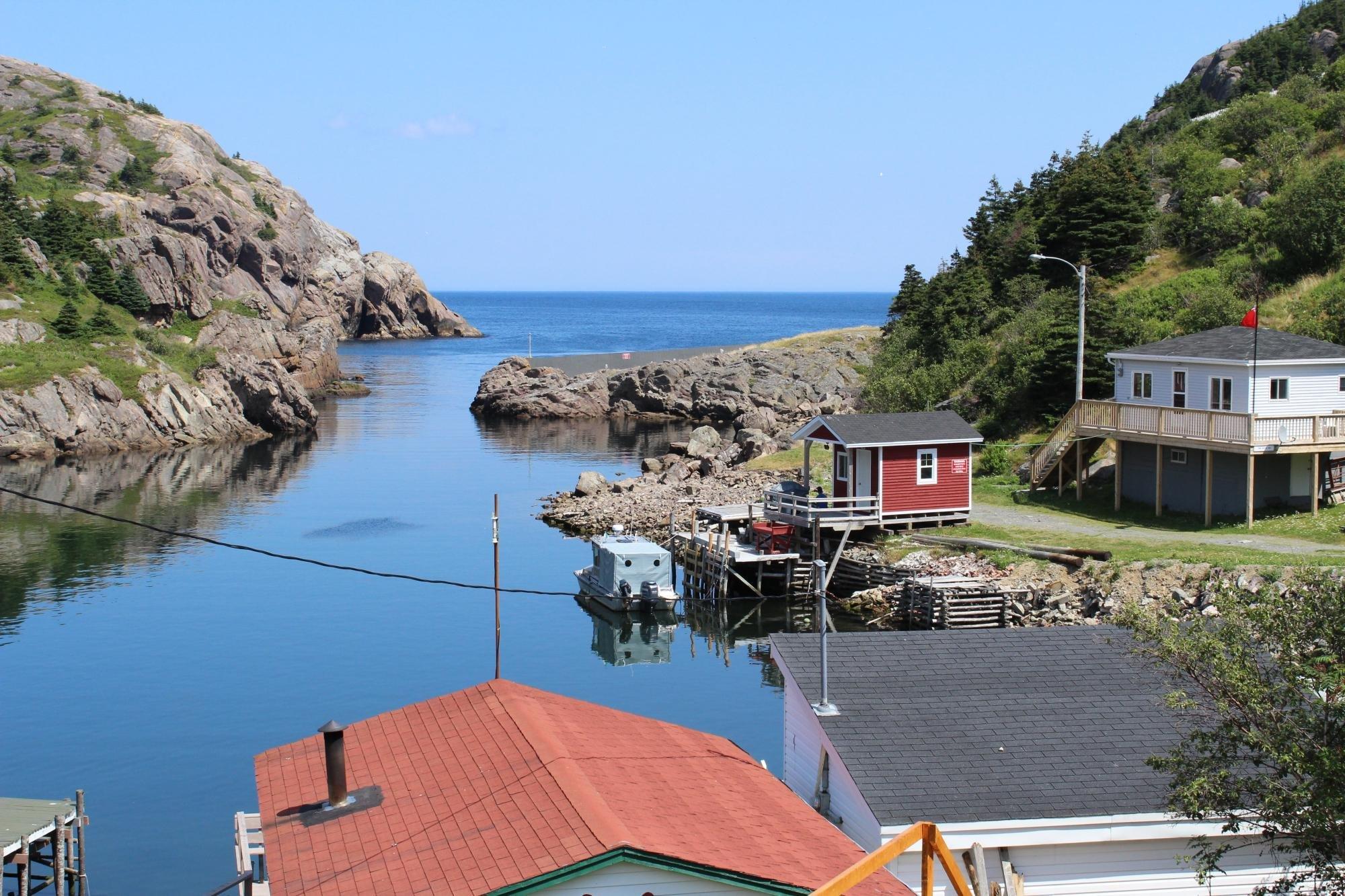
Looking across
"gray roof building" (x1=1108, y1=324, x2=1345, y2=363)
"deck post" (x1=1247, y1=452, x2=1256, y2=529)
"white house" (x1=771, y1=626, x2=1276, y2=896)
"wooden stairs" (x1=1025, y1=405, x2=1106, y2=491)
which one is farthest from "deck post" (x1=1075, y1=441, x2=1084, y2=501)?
"white house" (x1=771, y1=626, x2=1276, y2=896)

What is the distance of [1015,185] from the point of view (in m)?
93.1

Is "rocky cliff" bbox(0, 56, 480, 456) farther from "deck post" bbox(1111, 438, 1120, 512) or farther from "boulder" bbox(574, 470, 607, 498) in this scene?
"deck post" bbox(1111, 438, 1120, 512)

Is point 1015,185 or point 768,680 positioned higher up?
point 1015,185

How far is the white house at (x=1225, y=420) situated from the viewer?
137 ft

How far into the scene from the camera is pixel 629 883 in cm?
1420

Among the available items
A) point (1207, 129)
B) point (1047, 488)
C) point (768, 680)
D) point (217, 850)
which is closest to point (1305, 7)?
point (1207, 129)

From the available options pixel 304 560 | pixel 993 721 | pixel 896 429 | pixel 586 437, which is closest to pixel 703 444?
pixel 586 437

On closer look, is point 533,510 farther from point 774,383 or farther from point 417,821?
point 417,821

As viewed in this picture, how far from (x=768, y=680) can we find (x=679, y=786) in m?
24.0

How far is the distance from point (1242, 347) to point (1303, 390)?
91.5 inches

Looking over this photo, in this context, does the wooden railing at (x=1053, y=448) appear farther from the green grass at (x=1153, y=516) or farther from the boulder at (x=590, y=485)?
→ the boulder at (x=590, y=485)

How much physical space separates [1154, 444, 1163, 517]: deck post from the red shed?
247 inches

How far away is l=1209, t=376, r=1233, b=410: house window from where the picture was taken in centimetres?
4367

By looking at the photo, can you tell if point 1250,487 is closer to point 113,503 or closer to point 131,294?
point 113,503
